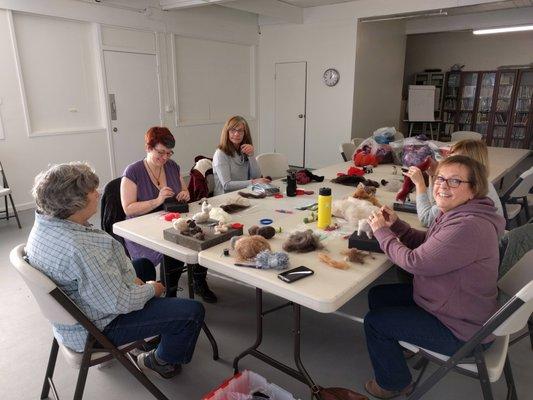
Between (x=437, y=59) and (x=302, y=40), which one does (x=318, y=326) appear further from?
(x=437, y=59)

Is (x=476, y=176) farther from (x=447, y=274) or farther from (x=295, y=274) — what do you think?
(x=295, y=274)

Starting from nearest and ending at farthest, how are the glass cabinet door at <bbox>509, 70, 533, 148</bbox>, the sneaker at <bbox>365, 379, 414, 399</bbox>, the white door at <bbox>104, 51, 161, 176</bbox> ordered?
the sneaker at <bbox>365, 379, 414, 399</bbox>, the white door at <bbox>104, 51, 161, 176</bbox>, the glass cabinet door at <bbox>509, 70, 533, 148</bbox>

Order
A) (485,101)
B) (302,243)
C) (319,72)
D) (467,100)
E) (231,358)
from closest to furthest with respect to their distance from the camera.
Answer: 1. (302,243)
2. (231,358)
3. (319,72)
4. (485,101)
5. (467,100)

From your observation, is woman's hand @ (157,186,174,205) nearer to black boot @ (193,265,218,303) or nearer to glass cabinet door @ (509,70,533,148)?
black boot @ (193,265,218,303)

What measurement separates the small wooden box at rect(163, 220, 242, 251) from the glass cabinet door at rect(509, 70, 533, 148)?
354 inches

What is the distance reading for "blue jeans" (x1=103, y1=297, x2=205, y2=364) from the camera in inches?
59.8

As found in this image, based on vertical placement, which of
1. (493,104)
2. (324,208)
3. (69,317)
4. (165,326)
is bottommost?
(165,326)

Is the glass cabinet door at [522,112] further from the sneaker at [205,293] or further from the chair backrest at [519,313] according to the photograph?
the chair backrest at [519,313]

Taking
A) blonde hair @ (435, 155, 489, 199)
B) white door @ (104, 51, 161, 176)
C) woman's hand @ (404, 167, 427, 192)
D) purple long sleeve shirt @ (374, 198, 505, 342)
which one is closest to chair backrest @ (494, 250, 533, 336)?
purple long sleeve shirt @ (374, 198, 505, 342)

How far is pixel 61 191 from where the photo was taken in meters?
1.41

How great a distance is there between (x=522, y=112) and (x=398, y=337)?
29.6 ft

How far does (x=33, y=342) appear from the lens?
88.5 inches

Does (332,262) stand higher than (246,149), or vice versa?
(246,149)

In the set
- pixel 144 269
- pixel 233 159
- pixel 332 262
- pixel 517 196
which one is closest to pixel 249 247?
pixel 332 262
